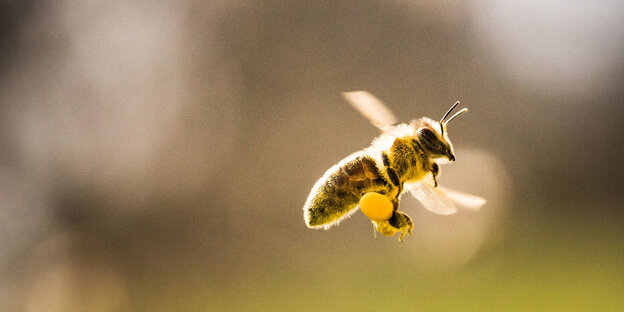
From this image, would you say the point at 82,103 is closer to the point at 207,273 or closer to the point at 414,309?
the point at 207,273

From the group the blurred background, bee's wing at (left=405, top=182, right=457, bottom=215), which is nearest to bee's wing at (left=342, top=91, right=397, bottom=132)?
bee's wing at (left=405, top=182, right=457, bottom=215)

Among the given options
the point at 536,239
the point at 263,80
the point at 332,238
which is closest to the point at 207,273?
Answer: the point at 332,238

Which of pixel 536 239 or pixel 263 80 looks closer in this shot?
pixel 536 239

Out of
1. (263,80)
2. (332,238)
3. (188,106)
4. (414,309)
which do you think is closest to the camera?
(414,309)

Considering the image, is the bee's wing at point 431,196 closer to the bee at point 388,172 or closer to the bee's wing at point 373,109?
the bee at point 388,172

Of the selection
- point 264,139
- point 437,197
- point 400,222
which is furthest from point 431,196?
point 264,139

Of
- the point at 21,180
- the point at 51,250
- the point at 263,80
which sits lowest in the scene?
the point at 51,250

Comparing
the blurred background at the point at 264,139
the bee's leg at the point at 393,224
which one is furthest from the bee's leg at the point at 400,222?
the blurred background at the point at 264,139

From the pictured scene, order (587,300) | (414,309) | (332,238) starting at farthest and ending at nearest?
(332,238) → (414,309) → (587,300)
